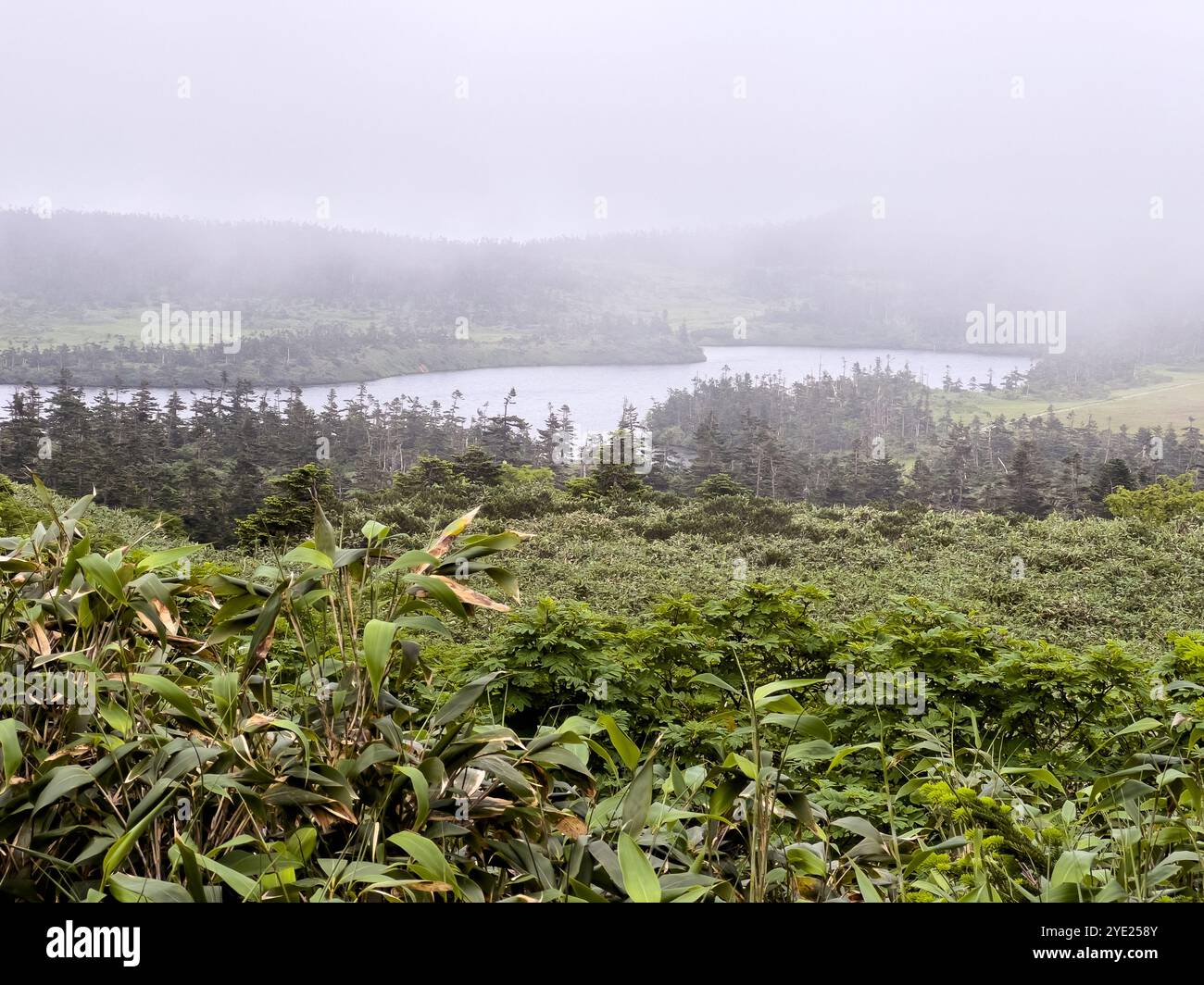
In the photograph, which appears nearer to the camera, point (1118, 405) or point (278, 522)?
point (278, 522)

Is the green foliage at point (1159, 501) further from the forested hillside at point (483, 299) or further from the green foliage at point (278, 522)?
the forested hillside at point (483, 299)

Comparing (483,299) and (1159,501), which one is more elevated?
(483,299)

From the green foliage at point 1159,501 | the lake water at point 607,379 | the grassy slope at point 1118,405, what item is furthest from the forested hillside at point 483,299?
the green foliage at point 1159,501

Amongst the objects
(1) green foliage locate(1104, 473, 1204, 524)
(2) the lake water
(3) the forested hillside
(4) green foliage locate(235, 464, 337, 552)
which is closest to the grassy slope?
(3) the forested hillside

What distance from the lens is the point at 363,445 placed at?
106 feet

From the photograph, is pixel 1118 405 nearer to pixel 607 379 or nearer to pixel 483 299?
pixel 607 379

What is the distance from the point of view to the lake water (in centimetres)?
5066

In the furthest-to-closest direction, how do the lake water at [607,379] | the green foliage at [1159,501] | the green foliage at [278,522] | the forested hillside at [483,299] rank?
the forested hillside at [483,299]
the lake water at [607,379]
the green foliage at [1159,501]
the green foliage at [278,522]

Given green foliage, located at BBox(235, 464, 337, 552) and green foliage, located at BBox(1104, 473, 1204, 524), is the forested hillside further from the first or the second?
green foliage, located at BBox(1104, 473, 1204, 524)

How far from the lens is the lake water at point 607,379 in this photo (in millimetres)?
50656

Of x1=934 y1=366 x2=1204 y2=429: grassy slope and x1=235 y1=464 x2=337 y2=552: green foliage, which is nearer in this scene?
x1=235 y1=464 x2=337 y2=552: green foliage

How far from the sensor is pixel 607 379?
7144 centimetres

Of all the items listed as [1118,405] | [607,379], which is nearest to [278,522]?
[1118,405]
